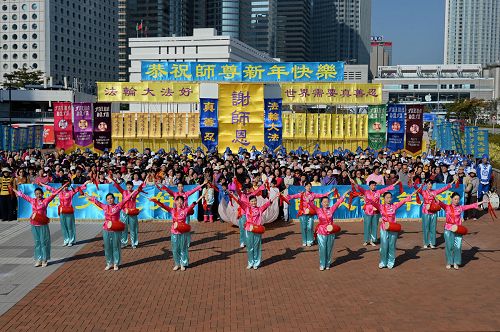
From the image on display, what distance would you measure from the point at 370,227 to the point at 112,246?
6.48 m

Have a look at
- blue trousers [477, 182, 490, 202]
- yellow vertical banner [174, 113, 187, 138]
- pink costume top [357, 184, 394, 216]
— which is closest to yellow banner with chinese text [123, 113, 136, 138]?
yellow vertical banner [174, 113, 187, 138]

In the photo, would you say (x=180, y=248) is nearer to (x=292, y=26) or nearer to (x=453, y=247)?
(x=453, y=247)

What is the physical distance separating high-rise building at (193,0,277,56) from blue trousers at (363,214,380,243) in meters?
117

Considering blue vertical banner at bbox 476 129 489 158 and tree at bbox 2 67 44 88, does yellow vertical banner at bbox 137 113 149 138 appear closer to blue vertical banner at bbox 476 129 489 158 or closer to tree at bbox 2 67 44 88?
blue vertical banner at bbox 476 129 489 158

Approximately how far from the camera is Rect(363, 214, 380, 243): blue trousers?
45.1 feet

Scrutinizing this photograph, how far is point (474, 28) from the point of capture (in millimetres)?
195250

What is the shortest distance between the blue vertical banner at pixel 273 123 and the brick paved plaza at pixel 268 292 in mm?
14742

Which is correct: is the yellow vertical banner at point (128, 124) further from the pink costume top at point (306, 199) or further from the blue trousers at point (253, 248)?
the blue trousers at point (253, 248)

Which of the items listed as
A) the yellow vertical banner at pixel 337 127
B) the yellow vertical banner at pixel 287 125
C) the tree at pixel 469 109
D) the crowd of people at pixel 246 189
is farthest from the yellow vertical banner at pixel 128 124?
the tree at pixel 469 109

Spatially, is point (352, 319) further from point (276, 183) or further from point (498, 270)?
point (276, 183)

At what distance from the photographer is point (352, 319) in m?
8.59

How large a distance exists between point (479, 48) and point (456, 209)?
20573 cm

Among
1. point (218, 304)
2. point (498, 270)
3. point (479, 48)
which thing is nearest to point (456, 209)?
point (498, 270)

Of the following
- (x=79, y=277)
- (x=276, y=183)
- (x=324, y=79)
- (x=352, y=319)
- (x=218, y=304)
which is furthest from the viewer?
(x=324, y=79)
